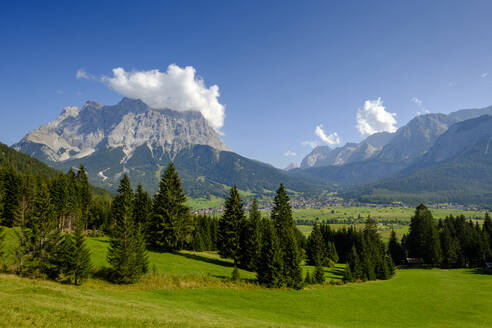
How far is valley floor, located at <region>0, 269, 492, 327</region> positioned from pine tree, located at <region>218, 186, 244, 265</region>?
1324cm

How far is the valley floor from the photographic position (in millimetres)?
16266

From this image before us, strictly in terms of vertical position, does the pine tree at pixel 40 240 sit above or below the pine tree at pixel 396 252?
above

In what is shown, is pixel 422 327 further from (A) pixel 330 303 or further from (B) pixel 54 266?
(B) pixel 54 266

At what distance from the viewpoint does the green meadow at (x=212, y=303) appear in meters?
16.5

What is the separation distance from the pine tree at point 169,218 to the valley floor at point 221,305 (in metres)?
16.3

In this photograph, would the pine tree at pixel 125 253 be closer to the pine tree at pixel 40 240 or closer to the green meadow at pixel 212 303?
the green meadow at pixel 212 303

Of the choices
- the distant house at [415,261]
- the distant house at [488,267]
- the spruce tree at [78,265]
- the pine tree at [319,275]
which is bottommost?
the distant house at [415,261]

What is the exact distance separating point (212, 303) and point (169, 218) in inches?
1051

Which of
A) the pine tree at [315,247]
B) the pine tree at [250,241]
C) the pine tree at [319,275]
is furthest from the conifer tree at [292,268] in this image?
the pine tree at [315,247]

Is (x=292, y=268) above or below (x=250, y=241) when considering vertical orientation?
below

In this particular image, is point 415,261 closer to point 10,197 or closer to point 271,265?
point 271,265

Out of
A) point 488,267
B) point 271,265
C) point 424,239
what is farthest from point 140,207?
point 488,267

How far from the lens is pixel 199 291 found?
32812 millimetres

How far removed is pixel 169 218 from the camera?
52219mm
